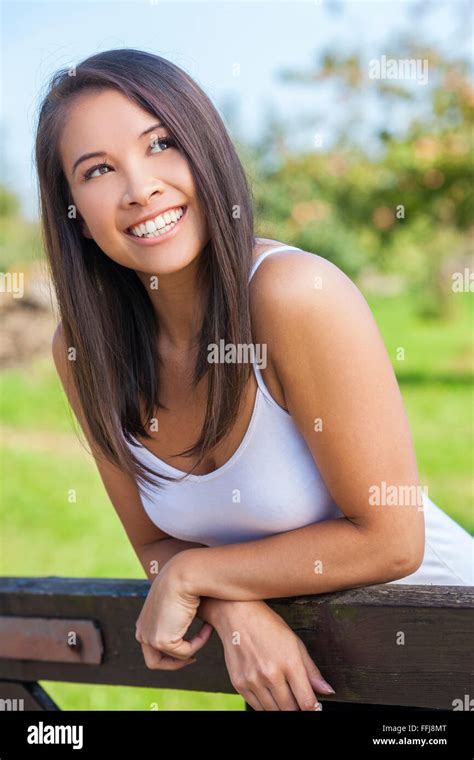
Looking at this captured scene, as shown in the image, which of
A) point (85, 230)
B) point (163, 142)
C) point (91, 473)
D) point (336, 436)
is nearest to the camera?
point (336, 436)

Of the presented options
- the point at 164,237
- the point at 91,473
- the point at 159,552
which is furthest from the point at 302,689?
the point at 91,473

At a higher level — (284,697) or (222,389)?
(222,389)

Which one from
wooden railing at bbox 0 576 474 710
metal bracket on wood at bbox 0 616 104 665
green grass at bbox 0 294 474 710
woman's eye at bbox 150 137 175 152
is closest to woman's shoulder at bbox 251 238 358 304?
woman's eye at bbox 150 137 175 152

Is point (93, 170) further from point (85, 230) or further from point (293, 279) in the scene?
point (293, 279)

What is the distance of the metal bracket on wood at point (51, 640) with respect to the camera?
5.95 ft

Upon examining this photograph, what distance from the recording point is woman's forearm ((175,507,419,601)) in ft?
4.86

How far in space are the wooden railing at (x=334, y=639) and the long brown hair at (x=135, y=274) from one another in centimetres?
29

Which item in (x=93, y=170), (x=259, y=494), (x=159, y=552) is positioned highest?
(x=93, y=170)

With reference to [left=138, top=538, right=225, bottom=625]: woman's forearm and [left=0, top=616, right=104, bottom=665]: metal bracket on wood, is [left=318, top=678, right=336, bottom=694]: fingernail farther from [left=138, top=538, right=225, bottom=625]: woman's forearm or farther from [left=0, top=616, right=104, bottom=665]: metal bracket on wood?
[left=0, top=616, right=104, bottom=665]: metal bracket on wood

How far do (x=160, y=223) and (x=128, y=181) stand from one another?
0.29 feet

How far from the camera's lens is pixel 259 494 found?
5.20ft

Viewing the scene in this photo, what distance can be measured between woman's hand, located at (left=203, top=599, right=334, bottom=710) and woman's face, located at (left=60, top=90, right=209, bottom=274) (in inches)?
23.9

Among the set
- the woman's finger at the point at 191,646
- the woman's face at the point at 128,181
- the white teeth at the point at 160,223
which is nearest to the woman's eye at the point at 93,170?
the woman's face at the point at 128,181

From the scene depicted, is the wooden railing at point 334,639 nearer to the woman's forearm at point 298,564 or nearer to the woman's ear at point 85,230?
the woman's forearm at point 298,564
